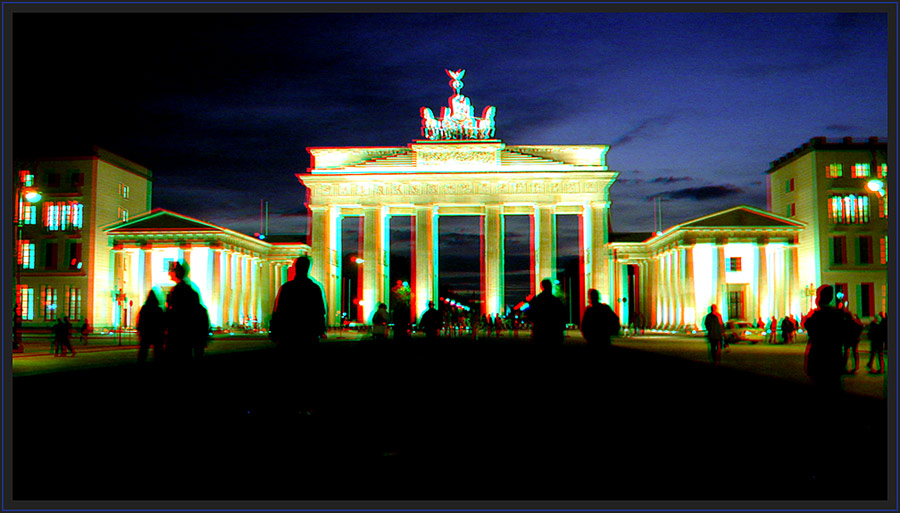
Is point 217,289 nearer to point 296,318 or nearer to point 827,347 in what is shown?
point 296,318

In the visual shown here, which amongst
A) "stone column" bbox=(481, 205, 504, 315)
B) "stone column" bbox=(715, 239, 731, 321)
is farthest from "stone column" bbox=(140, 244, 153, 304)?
"stone column" bbox=(715, 239, 731, 321)

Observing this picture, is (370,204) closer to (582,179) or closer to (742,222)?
(582,179)

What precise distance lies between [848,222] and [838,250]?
105 inches

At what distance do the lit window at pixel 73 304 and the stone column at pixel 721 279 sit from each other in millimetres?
56434

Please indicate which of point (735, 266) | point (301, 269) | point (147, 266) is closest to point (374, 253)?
point (147, 266)

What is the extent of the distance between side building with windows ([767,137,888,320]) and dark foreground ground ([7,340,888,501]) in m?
57.5

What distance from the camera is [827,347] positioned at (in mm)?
8758

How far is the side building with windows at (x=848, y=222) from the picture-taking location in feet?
212

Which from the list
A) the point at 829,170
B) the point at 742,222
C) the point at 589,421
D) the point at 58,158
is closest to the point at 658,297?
the point at 742,222

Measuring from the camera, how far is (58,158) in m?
70.3

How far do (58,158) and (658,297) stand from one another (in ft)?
191

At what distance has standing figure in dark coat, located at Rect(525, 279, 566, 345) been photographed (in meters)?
12.0

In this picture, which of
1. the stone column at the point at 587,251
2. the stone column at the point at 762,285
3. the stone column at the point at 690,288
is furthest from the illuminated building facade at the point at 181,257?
the stone column at the point at 762,285

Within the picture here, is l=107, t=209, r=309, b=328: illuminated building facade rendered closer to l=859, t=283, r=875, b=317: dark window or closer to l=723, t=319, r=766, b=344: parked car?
l=723, t=319, r=766, b=344: parked car
